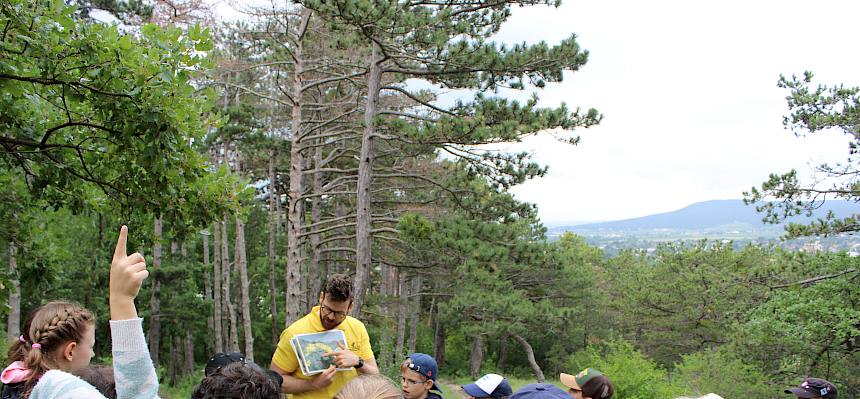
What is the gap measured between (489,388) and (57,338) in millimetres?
2609

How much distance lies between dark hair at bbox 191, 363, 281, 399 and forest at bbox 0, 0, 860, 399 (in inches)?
119

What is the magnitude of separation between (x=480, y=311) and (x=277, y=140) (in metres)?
8.16

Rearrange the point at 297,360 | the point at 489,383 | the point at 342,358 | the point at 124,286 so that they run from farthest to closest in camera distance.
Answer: the point at 489,383
the point at 297,360
the point at 342,358
the point at 124,286

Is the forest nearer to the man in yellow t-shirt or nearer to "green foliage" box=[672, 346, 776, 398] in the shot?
"green foliage" box=[672, 346, 776, 398]

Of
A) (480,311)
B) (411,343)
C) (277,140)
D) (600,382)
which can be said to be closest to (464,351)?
(411,343)

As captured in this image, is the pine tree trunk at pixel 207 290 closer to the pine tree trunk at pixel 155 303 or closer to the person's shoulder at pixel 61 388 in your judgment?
the pine tree trunk at pixel 155 303

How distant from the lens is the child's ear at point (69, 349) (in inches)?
85.6

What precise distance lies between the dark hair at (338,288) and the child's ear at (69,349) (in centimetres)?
141

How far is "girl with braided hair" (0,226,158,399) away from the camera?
1.76 m

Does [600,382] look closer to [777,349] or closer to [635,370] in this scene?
[635,370]

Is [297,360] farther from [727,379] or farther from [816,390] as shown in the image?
[727,379]

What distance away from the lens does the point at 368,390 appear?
2.00 metres

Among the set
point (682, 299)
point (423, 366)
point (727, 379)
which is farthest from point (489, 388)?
point (682, 299)

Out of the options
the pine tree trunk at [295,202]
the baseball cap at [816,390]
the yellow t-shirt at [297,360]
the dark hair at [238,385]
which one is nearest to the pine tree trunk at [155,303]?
the pine tree trunk at [295,202]
